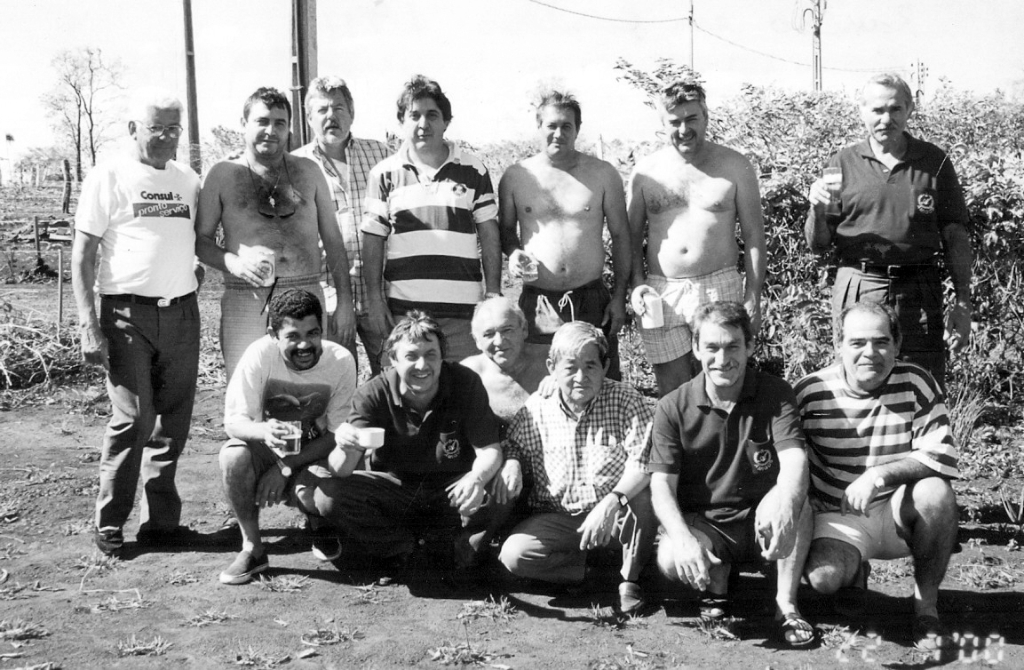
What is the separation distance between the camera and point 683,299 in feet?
16.6

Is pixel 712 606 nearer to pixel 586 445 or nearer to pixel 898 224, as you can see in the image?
pixel 586 445

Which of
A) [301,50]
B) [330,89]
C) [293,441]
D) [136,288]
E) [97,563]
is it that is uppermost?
[301,50]

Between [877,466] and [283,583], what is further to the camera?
[283,583]

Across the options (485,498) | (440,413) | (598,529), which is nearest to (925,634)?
(598,529)

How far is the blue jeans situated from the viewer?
16.0 ft

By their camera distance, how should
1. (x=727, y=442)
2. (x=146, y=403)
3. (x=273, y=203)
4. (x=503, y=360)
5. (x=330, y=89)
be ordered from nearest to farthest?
(x=727, y=442) → (x=503, y=360) → (x=146, y=403) → (x=273, y=203) → (x=330, y=89)

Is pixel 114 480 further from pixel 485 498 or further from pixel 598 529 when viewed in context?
pixel 598 529

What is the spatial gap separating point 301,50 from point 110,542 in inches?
206

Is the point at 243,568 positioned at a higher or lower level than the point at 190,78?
lower

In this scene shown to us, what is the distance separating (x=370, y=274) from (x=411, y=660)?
7.00 feet

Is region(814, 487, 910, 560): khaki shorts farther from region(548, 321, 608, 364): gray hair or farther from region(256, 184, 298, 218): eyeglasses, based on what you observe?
region(256, 184, 298, 218): eyeglasses

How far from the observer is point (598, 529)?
4.04 meters

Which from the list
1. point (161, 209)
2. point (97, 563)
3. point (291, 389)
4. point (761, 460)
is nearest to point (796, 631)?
point (761, 460)

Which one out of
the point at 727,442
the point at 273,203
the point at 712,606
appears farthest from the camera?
the point at 273,203
